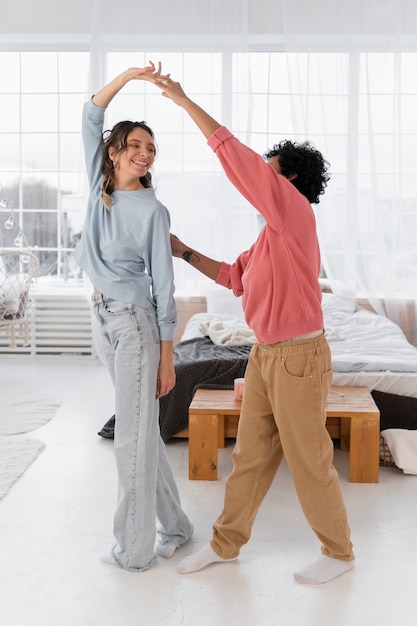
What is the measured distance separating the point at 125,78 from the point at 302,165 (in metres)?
0.57

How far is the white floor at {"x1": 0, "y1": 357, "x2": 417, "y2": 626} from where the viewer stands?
2.31 m

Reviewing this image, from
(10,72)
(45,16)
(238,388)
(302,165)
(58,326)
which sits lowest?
(238,388)

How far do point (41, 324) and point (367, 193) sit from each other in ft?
8.87

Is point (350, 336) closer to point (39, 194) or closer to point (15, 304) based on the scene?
point (15, 304)

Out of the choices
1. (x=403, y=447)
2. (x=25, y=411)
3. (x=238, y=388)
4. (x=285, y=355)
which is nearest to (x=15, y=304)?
(x=25, y=411)

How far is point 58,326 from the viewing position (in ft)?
20.7

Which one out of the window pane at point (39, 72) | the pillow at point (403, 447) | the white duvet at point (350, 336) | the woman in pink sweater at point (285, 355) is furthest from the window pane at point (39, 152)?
the woman in pink sweater at point (285, 355)

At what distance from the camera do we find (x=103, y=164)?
2.50 metres

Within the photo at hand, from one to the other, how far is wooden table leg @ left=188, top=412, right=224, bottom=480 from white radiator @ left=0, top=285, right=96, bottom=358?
295cm

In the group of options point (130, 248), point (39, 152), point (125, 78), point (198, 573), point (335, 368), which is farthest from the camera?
point (39, 152)

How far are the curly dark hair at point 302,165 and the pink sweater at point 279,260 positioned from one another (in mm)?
69

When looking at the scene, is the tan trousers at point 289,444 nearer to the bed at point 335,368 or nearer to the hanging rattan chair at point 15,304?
the bed at point 335,368

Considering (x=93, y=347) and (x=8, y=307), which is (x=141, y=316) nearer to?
(x=8, y=307)

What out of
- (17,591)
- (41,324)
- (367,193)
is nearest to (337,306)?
(367,193)
